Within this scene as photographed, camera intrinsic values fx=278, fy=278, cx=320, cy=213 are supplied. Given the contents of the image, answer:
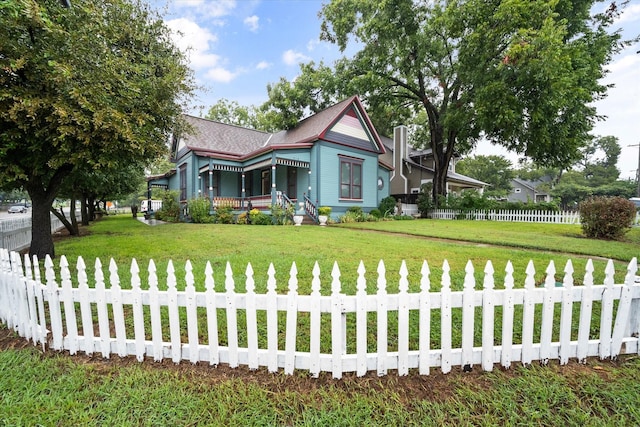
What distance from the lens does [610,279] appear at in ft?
7.62

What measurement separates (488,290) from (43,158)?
7251mm

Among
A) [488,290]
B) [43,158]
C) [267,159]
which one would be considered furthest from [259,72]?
[488,290]

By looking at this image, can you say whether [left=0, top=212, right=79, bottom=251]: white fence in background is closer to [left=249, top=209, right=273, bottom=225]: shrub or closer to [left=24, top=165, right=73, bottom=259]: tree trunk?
[left=24, top=165, right=73, bottom=259]: tree trunk

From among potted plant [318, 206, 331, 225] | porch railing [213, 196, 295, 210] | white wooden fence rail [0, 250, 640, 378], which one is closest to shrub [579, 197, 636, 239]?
white wooden fence rail [0, 250, 640, 378]

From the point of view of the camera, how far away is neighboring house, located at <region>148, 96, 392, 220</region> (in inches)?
609

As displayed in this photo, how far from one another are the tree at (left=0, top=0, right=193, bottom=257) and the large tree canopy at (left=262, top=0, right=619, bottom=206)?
1542cm

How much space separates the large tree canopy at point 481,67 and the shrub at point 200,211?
29.8 feet

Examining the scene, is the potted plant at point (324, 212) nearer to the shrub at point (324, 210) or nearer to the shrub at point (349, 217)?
the shrub at point (324, 210)

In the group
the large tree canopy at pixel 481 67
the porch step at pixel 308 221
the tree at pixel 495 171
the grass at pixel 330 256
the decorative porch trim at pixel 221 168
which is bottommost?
the porch step at pixel 308 221

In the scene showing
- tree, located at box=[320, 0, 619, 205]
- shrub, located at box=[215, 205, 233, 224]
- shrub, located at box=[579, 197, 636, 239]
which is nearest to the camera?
shrub, located at box=[579, 197, 636, 239]

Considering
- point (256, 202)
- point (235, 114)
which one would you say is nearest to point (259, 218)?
point (256, 202)

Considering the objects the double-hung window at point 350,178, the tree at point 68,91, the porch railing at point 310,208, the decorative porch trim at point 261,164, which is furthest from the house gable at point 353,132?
the tree at point 68,91

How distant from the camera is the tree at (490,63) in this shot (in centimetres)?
1391

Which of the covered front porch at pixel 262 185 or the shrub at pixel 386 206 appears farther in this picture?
the shrub at pixel 386 206
